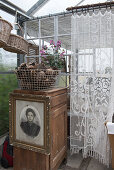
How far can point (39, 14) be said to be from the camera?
95.1 inches

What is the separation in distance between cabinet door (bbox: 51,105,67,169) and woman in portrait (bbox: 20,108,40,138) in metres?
0.18

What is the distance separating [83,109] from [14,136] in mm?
879

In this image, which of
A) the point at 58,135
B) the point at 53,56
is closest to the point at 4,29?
the point at 53,56

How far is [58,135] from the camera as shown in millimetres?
1583

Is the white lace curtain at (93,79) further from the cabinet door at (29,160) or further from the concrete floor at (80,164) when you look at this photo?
the cabinet door at (29,160)

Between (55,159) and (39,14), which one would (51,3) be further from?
(55,159)

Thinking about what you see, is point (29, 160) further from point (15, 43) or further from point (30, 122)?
point (15, 43)

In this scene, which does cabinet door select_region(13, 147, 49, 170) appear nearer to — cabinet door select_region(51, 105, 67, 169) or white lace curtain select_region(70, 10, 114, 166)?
cabinet door select_region(51, 105, 67, 169)

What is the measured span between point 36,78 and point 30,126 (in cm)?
50

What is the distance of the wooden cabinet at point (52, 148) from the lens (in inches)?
55.4

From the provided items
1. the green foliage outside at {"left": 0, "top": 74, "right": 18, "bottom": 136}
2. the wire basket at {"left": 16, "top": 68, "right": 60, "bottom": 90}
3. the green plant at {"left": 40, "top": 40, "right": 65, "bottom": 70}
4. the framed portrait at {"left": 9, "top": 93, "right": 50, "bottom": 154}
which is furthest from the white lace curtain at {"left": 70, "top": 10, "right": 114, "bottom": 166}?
the green foliage outside at {"left": 0, "top": 74, "right": 18, "bottom": 136}

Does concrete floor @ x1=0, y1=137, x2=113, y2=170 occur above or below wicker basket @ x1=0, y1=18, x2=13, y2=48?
below

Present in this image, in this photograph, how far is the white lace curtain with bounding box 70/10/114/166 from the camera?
1680 mm

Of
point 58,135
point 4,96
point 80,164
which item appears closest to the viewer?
point 58,135
